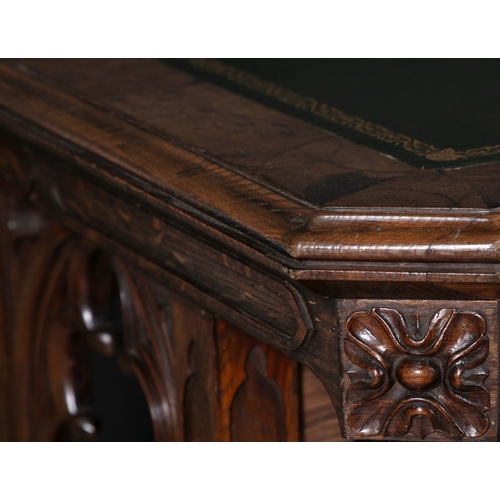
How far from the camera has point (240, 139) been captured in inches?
40.0

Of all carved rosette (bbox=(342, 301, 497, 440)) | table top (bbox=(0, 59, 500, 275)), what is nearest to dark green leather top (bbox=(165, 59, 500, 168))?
table top (bbox=(0, 59, 500, 275))

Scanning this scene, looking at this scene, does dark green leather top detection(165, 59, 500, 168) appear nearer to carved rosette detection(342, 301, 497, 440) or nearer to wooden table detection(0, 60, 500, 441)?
wooden table detection(0, 60, 500, 441)

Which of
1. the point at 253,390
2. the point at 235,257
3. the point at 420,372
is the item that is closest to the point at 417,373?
the point at 420,372

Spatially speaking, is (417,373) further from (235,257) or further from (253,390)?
(253,390)

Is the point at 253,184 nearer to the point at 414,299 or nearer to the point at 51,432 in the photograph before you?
the point at 414,299

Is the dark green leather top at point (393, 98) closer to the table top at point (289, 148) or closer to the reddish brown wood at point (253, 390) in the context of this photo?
the table top at point (289, 148)

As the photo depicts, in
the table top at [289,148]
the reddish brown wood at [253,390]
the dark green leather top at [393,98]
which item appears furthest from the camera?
the reddish brown wood at [253,390]

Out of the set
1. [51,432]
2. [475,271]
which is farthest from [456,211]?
[51,432]

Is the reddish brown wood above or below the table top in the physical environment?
below

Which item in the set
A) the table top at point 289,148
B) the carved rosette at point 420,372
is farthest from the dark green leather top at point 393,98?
the carved rosette at point 420,372

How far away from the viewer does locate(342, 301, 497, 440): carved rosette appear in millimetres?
802

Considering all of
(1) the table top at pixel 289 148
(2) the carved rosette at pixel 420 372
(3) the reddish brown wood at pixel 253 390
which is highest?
(1) the table top at pixel 289 148

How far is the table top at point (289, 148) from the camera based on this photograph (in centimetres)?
78

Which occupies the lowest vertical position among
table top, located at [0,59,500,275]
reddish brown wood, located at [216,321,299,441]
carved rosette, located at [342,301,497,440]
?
reddish brown wood, located at [216,321,299,441]
